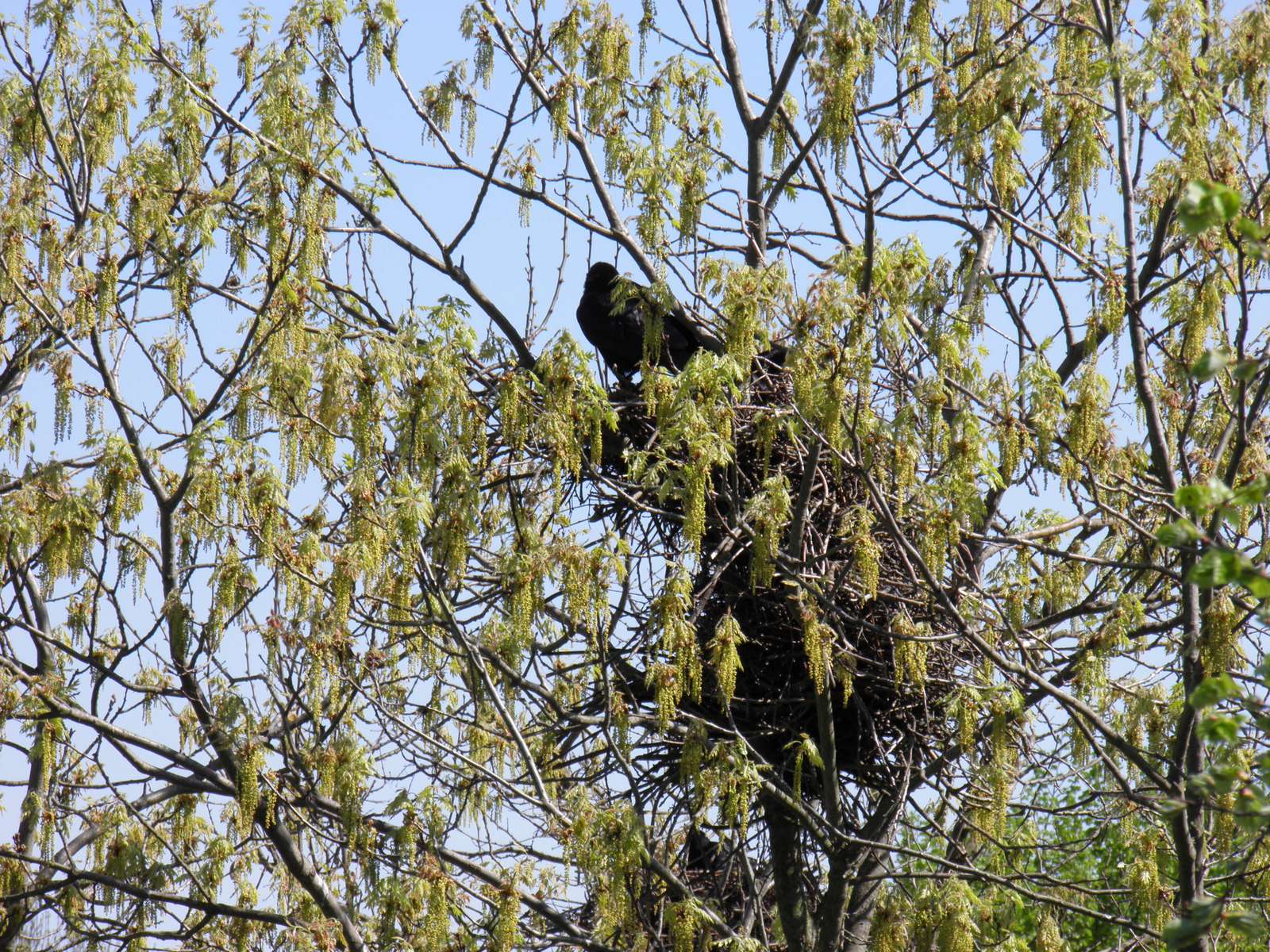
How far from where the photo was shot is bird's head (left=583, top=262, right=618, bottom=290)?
27.8 feet

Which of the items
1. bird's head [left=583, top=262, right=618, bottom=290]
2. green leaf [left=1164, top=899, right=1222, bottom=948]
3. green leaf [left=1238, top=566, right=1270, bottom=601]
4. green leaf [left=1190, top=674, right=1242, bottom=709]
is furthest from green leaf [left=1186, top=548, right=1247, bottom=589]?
bird's head [left=583, top=262, right=618, bottom=290]

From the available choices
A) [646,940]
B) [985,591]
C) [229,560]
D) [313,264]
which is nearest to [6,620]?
[229,560]

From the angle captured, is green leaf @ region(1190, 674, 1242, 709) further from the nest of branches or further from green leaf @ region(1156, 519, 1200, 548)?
the nest of branches

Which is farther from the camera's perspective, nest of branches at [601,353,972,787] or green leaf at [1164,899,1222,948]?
nest of branches at [601,353,972,787]

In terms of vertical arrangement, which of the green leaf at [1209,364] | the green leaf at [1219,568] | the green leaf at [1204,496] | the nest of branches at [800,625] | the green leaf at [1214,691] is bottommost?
the green leaf at [1214,691]

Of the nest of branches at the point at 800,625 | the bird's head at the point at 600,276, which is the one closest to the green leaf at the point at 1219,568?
the nest of branches at the point at 800,625

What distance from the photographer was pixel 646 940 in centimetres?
624

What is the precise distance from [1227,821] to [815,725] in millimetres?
2197

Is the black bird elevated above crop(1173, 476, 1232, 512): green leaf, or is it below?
above

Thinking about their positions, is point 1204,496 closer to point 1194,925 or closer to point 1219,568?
point 1219,568

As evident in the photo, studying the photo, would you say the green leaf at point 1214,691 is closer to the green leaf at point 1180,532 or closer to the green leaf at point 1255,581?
the green leaf at point 1255,581

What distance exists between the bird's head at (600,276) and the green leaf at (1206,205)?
570cm

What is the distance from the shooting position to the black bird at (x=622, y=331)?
7.33 meters

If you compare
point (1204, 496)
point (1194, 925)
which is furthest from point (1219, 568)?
point (1194, 925)
